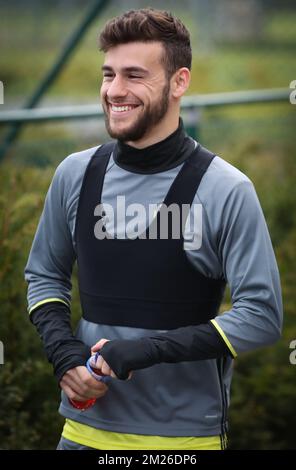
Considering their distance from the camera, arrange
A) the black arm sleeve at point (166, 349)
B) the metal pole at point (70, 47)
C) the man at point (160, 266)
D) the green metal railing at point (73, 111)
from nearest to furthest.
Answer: the black arm sleeve at point (166, 349) → the man at point (160, 266) → the green metal railing at point (73, 111) → the metal pole at point (70, 47)

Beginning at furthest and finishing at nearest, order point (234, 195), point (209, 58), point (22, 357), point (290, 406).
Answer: point (209, 58) < point (290, 406) < point (22, 357) < point (234, 195)

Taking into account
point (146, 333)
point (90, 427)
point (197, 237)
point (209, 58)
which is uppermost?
point (197, 237)

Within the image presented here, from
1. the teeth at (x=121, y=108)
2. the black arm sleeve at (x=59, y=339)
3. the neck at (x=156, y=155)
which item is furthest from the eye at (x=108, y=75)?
the black arm sleeve at (x=59, y=339)

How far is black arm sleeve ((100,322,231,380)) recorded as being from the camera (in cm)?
299

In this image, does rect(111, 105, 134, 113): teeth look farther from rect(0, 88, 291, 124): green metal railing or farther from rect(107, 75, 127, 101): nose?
rect(0, 88, 291, 124): green metal railing

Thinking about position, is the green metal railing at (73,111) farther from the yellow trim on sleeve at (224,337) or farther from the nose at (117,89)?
the yellow trim on sleeve at (224,337)

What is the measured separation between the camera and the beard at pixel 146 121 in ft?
10.4

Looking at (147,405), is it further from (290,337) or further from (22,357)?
(290,337)

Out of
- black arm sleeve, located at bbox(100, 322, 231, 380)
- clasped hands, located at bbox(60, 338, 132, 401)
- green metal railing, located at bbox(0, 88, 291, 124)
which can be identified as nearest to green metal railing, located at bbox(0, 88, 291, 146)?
green metal railing, located at bbox(0, 88, 291, 124)

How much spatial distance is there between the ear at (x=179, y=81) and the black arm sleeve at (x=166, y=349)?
76cm

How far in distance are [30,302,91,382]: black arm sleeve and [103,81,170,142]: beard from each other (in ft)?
2.09

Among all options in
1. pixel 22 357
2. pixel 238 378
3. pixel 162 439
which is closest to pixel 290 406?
pixel 238 378

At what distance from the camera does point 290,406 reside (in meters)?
5.44

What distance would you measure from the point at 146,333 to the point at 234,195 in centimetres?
52
